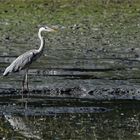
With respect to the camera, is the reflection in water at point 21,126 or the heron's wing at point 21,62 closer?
the reflection in water at point 21,126

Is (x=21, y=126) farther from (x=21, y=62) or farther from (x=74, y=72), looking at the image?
(x=74, y=72)

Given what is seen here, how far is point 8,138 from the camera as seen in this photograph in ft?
41.3

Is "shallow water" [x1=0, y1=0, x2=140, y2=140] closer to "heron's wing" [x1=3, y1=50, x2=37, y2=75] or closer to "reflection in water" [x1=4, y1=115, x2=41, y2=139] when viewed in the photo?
"reflection in water" [x1=4, y1=115, x2=41, y2=139]

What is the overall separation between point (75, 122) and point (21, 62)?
18.6 feet

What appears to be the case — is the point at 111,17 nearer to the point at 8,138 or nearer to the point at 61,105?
the point at 61,105

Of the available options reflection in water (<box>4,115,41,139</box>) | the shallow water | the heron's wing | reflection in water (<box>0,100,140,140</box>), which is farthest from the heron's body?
reflection in water (<box>4,115,41,139</box>)

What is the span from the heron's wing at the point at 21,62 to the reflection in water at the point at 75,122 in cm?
298

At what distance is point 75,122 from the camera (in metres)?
14.0

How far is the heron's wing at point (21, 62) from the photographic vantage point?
19.1 metres

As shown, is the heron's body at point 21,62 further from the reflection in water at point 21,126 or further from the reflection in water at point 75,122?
the reflection in water at point 21,126

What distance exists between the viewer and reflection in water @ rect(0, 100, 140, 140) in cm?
1291

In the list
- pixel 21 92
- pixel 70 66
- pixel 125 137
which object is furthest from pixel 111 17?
pixel 125 137

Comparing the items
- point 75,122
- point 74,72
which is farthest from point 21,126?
point 74,72

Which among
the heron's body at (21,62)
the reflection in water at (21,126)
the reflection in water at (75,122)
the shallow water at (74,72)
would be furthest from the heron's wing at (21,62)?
the reflection in water at (21,126)
